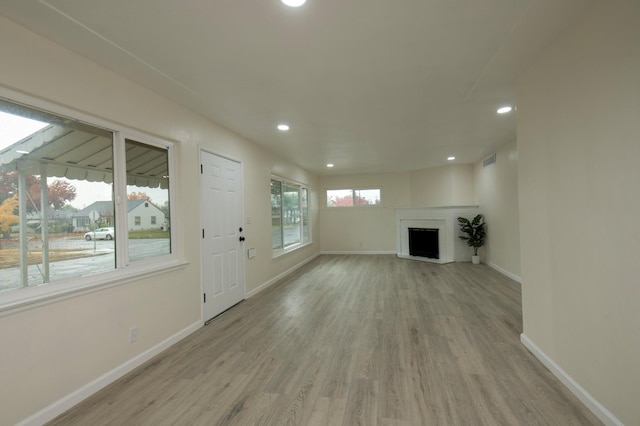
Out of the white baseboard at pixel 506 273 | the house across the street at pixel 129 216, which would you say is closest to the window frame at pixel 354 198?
the white baseboard at pixel 506 273

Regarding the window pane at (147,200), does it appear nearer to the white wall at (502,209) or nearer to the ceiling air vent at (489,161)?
the white wall at (502,209)

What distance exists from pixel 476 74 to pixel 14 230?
3633 mm

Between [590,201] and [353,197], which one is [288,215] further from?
[590,201]

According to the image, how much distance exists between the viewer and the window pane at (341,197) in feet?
28.6

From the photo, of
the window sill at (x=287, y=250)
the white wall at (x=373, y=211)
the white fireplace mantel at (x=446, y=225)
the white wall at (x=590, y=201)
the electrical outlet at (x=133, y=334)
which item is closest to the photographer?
the white wall at (x=590, y=201)

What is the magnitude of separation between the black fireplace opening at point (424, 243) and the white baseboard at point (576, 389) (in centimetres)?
467

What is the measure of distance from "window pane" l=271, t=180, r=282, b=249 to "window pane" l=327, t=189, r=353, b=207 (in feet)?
9.93

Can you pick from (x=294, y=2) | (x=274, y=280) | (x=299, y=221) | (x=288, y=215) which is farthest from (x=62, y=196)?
(x=299, y=221)

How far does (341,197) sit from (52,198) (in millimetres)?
7207

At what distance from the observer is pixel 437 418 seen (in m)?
1.74

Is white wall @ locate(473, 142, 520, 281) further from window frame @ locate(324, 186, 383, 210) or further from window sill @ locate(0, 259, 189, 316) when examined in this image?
window sill @ locate(0, 259, 189, 316)

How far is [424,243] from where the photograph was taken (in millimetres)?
7352

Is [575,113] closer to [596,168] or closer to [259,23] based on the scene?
[596,168]

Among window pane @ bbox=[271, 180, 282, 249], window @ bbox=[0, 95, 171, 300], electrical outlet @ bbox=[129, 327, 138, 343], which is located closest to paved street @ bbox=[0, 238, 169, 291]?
window @ bbox=[0, 95, 171, 300]
